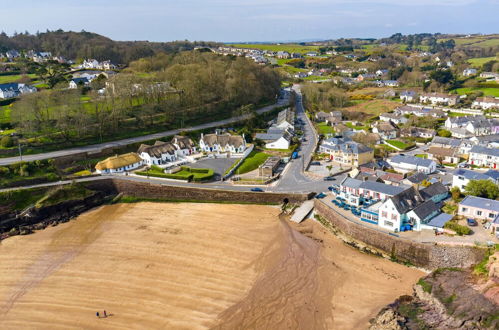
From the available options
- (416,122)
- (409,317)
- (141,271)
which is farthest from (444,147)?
(141,271)

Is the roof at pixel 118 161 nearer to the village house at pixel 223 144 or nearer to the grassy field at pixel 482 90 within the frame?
the village house at pixel 223 144

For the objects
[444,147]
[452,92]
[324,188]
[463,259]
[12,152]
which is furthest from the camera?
[452,92]

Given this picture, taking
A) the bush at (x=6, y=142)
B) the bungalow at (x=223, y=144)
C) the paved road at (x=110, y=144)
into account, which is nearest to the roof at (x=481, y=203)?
the bungalow at (x=223, y=144)

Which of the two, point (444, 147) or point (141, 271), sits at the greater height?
point (444, 147)

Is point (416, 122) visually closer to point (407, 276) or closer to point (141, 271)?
point (407, 276)

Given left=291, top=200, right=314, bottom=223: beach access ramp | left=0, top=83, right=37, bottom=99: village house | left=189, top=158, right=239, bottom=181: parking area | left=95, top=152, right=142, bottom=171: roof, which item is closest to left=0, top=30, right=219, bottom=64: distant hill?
left=0, top=83, right=37, bottom=99: village house

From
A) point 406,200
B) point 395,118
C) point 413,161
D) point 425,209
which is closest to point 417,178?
point 413,161
